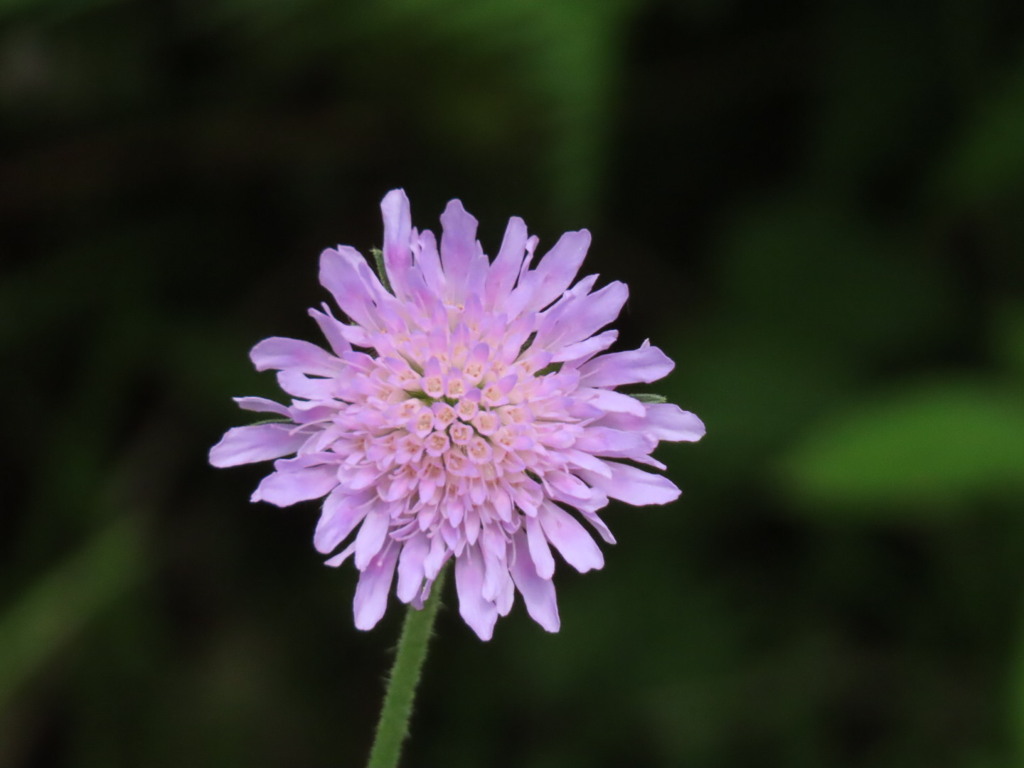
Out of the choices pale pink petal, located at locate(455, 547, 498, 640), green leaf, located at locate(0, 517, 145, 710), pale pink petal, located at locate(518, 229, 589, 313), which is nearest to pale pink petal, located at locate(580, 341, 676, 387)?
pale pink petal, located at locate(518, 229, 589, 313)

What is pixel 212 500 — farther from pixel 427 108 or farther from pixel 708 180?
pixel 708 180

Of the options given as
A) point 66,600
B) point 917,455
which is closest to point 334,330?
point 66,600

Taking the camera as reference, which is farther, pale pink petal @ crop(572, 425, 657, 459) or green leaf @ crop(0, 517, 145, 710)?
green leaf @ crop(0, 517, 145, 710)

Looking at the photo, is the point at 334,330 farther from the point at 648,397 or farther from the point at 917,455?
the point at 917,455

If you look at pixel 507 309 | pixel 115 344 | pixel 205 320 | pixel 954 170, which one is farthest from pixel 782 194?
pixel 507 309

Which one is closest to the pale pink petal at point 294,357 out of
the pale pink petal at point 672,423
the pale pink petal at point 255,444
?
the pale pink petal at point 255,444

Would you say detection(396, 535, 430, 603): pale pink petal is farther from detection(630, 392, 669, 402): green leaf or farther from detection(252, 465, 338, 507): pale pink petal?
detection(630, 392, 669, 402): green leaf
